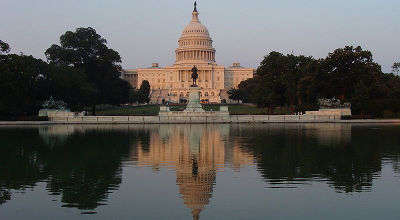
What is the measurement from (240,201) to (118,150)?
12345mm

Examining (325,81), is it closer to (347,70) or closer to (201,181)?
(347,70)

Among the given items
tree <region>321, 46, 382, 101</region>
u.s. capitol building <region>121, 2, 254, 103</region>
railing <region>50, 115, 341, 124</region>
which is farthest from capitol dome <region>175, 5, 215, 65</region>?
railing <region>50, 115, 341, 124</region>

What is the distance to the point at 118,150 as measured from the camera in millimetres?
24312

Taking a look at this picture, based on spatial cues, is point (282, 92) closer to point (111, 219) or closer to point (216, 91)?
point (111, 219)

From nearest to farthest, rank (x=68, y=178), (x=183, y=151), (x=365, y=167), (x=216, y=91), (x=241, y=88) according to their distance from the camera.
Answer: (x=68, y=178) → (x=365, y=167) → (x=183, y=151) → (x=241, y=88) → (x=216, y=91)

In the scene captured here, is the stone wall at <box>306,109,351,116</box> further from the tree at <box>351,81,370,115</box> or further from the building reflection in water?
the building reflection in water

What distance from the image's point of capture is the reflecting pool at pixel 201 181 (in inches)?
477

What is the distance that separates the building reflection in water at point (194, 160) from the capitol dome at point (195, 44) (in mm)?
136392

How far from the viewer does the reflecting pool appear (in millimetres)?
12117

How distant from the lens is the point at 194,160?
805 inches

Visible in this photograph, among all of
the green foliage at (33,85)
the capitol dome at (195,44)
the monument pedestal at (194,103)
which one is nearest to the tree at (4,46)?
the green foliage at (33,85)

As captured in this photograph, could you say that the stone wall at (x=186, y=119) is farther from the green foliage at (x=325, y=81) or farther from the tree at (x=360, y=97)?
the green foliage at (x=325, y=81)

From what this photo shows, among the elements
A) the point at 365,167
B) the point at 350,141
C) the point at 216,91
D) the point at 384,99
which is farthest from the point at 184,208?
the point at 216,91

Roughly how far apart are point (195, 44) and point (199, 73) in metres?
10.5
